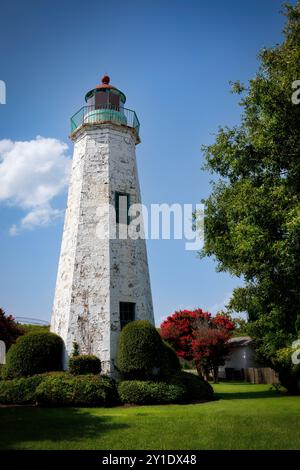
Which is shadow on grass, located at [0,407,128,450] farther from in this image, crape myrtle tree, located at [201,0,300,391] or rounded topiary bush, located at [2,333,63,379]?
crape myrtle tree, located at [201,0,300,391]

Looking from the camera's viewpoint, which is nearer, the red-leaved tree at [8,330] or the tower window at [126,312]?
the tower window at [126,312]

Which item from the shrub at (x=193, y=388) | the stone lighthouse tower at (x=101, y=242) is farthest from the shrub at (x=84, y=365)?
the shrub at (x=193, y=388)

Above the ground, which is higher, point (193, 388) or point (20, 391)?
point (20, 391)

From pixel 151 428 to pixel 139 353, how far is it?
631 cm

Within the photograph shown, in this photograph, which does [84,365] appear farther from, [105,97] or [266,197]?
[105,97]

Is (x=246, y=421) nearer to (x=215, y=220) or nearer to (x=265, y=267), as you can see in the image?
(x=265, y=267)

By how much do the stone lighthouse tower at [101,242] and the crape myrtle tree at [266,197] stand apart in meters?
4.14

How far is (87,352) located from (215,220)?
7842mm

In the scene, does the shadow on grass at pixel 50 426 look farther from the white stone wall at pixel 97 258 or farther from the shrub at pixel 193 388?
the shrub at pixel 193 388

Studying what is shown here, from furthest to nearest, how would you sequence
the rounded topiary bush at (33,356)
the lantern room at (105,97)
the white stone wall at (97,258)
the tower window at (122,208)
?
the lantern room at (105,97) → the tower window at (122,208) → the white stone wall at (97,258) → the rounded topiary bush at (33,356)

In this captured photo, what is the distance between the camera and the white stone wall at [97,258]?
1709cm

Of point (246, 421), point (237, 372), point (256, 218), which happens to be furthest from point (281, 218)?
point (237, 372)

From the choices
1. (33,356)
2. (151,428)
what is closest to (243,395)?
(33,356)

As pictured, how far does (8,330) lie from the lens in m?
20.4
